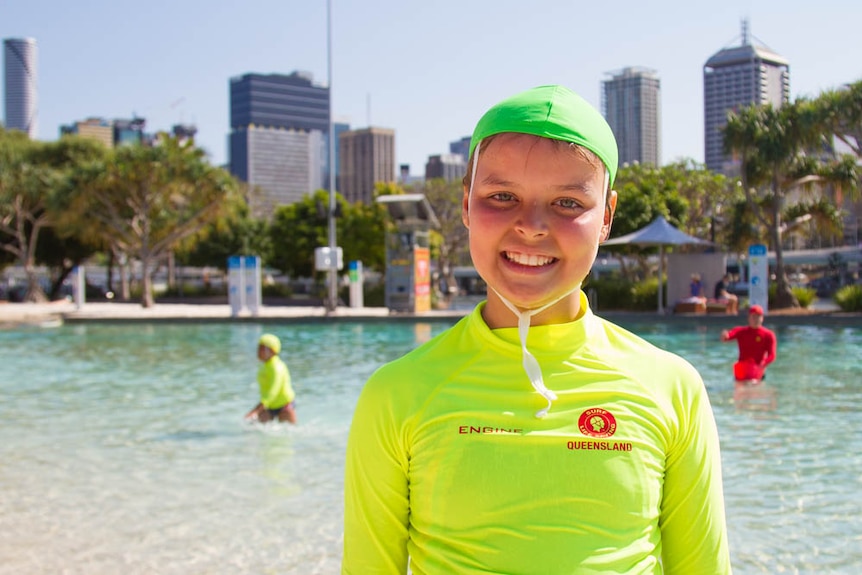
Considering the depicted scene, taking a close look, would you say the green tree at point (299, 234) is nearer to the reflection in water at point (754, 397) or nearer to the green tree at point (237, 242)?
the green tree at point (237, 242)

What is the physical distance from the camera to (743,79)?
20.8 metres

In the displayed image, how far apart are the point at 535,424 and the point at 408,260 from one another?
2688 centimetres

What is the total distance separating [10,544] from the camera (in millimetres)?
5707

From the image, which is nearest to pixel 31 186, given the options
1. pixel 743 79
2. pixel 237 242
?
pixel 237 242

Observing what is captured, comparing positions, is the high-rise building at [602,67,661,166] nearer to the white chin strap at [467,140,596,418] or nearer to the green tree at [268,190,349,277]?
the green tree at [268,190,349,277]

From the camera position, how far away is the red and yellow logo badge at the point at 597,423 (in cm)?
152

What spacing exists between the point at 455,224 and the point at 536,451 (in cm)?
4577

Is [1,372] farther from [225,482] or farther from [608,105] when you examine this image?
[608,105]

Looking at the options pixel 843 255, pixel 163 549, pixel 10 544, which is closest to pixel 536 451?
pixel 163 549

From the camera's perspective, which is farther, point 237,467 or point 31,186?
point 31,186

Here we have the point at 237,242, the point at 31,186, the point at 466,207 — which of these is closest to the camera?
the point at 466,207

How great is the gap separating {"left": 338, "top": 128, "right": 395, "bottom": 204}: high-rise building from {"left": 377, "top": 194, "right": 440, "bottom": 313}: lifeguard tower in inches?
5803

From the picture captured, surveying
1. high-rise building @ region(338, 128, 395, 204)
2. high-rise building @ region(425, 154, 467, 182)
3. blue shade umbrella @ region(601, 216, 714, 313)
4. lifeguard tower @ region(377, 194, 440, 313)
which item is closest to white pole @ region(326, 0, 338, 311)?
lifeguard tower @ region(377, 194, 440, 313)

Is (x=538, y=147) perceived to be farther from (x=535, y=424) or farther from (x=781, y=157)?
(x=781, y=157)
